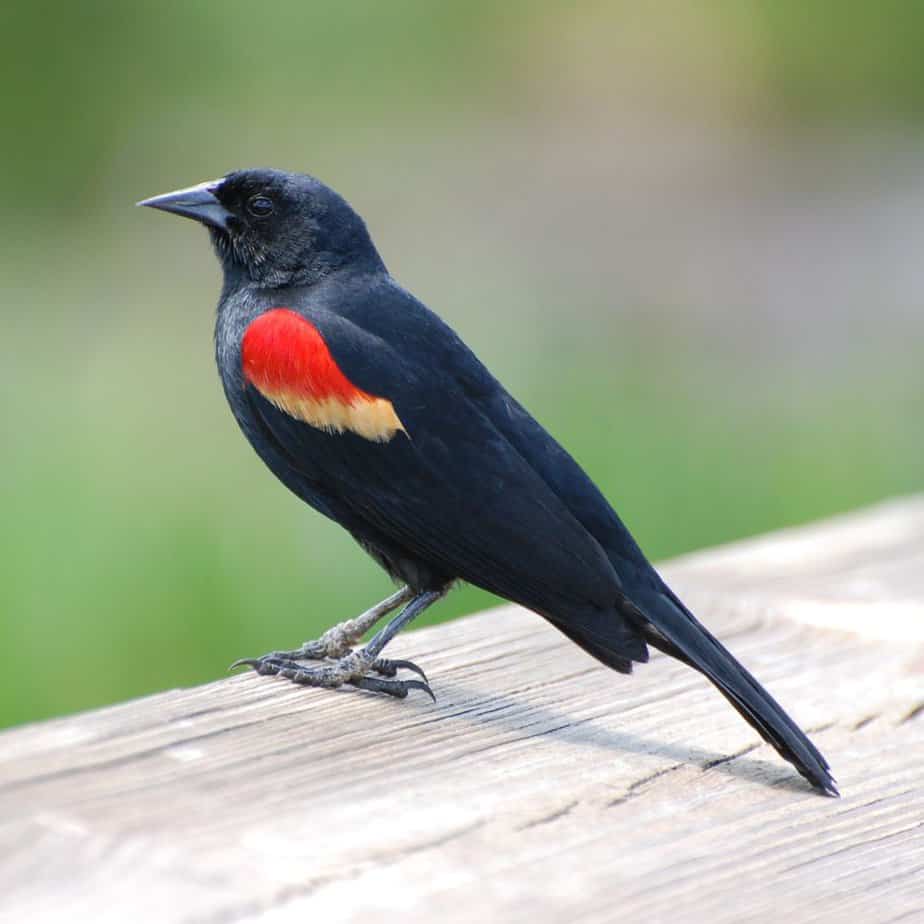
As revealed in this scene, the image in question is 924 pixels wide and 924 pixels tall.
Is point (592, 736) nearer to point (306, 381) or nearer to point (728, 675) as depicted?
point (728, 675)

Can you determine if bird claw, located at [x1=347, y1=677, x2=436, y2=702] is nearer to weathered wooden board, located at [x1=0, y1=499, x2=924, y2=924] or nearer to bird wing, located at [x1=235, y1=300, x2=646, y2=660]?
weathered wooden board, located at [x1=0, y1=499, x2=924, y2=924]

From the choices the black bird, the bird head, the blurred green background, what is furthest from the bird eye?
the blurred green background

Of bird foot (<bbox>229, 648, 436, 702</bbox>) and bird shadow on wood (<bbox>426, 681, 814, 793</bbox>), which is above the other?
bird foot (<bbox>229, 648, 436, 702</bbox>)

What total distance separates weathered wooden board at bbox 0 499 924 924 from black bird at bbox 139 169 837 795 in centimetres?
10

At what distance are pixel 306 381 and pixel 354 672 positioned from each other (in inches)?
17.7

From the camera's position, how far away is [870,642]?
2.29 meters

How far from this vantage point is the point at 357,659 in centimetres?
210

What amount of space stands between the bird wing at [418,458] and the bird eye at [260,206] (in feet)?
1.10

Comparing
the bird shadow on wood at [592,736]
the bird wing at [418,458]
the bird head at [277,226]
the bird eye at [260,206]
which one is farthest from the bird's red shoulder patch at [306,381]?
the bird shadow on wood at [592,736]

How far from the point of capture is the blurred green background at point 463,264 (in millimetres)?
3482

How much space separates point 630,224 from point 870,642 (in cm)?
606

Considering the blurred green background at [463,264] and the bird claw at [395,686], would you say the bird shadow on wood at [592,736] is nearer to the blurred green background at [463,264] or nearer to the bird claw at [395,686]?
the bird claw at [395,686]

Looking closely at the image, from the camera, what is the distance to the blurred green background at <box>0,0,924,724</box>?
348 cm

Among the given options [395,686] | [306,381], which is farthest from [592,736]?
[306,381]
